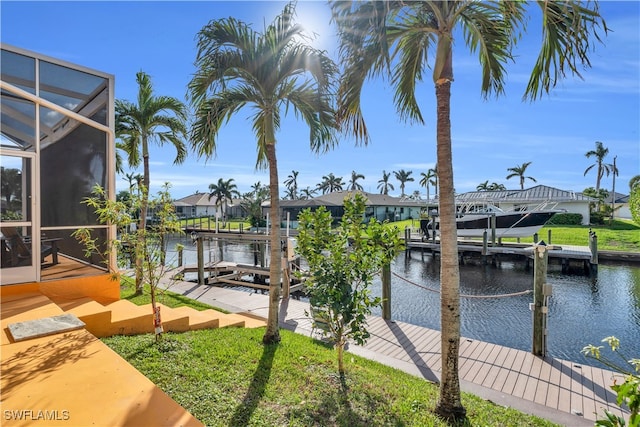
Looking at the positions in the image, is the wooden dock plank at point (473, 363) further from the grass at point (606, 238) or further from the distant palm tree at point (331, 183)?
the distant palm tree at point (331, 183)

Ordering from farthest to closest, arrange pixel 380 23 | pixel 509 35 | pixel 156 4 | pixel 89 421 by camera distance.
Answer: pixel 156 4, pixel 509 35, pixel 380 23, pixel 89 421

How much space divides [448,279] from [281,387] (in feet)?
7.08

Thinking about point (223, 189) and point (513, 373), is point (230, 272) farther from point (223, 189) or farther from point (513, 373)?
point (223, 189)

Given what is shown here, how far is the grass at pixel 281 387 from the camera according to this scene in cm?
318

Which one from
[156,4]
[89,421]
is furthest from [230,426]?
[156,4]

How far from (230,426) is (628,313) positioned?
12.8 m

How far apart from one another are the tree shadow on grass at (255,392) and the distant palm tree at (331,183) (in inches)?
2933

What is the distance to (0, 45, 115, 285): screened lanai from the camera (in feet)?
19.5

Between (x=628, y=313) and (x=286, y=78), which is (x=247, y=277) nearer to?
(x=286, y=78)

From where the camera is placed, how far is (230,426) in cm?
287

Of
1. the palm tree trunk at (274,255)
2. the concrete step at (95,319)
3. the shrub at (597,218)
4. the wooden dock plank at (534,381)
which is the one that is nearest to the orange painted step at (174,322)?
the concrete step at (95,319)

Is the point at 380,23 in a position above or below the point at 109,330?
above

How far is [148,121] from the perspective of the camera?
33.4 ft

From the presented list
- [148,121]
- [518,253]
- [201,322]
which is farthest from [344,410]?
[518,253]
